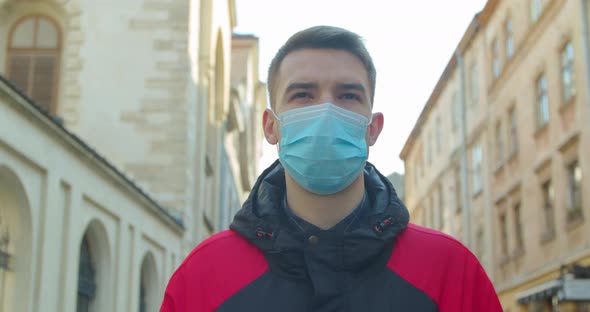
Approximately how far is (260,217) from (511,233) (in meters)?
29.4

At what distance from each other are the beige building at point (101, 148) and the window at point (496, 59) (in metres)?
11.9

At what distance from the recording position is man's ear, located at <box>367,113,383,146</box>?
3.52 m

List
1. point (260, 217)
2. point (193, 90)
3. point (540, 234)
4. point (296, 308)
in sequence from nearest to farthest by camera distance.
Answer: point (296, 308), point (260, 217), point (193, 90), point (540, 234)

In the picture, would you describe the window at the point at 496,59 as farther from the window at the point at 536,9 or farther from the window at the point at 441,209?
the window at the point at 441,209

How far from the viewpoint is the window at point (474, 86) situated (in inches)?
1497

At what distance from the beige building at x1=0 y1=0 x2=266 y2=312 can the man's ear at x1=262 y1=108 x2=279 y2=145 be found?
21.4 feet

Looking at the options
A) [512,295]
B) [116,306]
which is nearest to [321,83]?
[116,306]

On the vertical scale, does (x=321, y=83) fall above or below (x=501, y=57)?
below

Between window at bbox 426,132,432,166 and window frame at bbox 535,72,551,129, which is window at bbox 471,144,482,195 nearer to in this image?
window frame at bbox 535,72,551,129

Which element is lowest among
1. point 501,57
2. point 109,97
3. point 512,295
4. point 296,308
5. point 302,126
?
point 512,295

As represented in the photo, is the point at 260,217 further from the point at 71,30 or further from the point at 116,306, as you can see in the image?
the point at 71,30

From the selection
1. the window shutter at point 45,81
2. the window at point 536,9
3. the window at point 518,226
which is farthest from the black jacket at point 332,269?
the window at point 518,226

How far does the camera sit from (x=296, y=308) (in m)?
2.96

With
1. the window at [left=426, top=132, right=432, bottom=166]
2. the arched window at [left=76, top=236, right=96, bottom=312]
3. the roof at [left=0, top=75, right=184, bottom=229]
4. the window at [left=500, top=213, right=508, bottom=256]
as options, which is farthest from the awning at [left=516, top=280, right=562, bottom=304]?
the window at [left=426, top=132, right=432, bottom=166]
